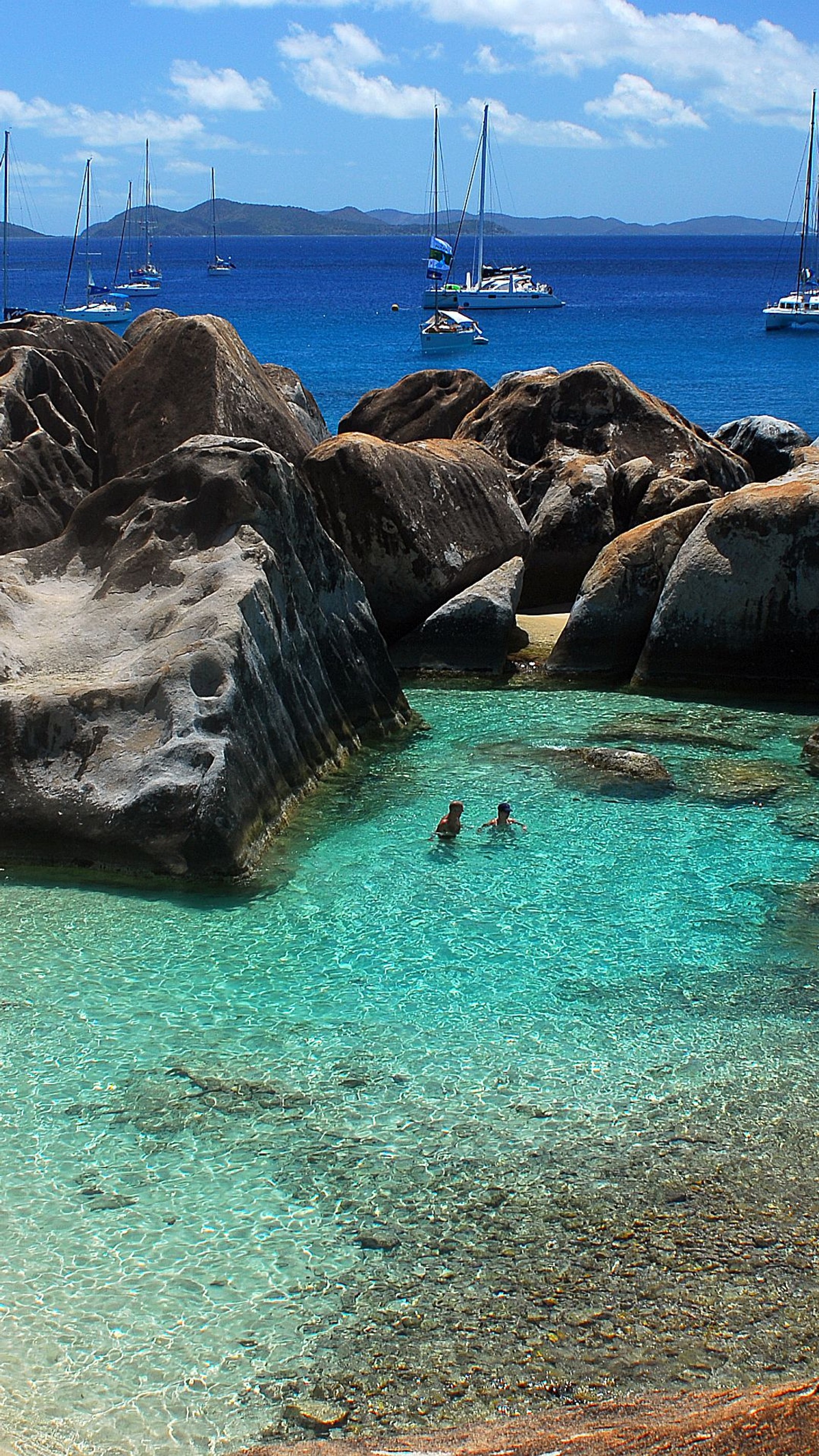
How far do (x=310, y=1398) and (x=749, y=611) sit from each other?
11.6 meters

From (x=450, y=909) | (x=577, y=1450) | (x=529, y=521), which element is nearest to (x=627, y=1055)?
(x=450, y=909)

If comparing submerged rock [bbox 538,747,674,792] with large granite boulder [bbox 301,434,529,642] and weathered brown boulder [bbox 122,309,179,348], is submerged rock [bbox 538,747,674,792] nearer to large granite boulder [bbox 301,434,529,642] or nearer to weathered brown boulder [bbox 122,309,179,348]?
large granite boulder [bbox 301,434,529,642]

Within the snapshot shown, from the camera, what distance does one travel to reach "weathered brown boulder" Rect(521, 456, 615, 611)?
19531 millimetres

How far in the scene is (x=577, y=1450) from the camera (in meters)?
4.39

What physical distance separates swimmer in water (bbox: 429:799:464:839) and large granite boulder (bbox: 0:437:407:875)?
131 cm

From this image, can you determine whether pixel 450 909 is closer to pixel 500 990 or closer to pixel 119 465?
pixel 500 990

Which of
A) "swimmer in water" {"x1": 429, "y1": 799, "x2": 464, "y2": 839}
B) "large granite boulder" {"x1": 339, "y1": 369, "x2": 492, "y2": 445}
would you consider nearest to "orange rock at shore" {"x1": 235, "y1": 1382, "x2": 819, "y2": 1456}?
"swimmer in water" {"x1": 429, "y1": 799, "x2": 464, "y2": 839}

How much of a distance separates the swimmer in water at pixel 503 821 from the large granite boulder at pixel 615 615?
4.84 metres

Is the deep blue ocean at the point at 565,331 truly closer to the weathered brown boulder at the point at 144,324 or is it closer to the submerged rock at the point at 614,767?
the weathered brown boulder at the point at 144,324

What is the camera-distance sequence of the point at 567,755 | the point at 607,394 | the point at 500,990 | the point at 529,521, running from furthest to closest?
the point at 607,394 < the point at 529,521 < the point at 567,755 < the point at 500,990

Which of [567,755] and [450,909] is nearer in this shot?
[450,909]

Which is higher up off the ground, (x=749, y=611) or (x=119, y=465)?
(x=119, y=465)

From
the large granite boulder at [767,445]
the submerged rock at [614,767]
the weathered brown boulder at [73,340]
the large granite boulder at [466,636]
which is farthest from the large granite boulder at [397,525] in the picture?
the large granite boulder at [767,445]

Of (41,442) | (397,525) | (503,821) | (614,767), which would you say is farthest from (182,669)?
(41,442)
